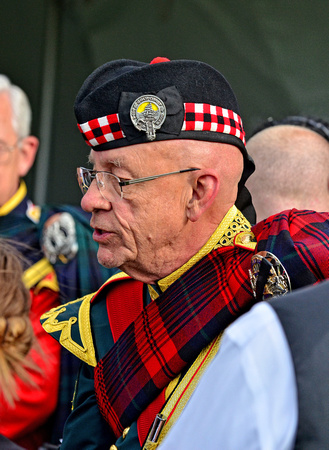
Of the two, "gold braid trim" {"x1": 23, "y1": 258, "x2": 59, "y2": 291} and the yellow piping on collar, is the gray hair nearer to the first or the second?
the yellow piping on collar

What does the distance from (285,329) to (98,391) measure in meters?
1.02

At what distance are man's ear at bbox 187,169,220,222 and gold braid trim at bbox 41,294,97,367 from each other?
0.46 meters

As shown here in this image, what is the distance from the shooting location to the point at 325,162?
232 cm

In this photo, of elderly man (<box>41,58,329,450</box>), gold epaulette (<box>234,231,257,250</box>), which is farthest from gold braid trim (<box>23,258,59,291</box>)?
gold epaulette (<box>234,231,257,250</box>)

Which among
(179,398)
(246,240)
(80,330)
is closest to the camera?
(179,398)

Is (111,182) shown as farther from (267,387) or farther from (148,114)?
(267,387)

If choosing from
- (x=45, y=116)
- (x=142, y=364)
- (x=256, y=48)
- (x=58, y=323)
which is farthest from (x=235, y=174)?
(x=45, y=116)

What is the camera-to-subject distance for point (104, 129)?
156 cm

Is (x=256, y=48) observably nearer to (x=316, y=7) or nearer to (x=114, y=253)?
(x=316, y=7)

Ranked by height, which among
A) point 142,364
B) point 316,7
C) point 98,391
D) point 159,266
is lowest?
point 98,391

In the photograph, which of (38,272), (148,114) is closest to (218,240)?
(148,114)

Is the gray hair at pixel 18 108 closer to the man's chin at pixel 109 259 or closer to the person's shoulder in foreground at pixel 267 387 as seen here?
the man's chin at pixel 109 259

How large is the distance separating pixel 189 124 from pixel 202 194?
180 mm

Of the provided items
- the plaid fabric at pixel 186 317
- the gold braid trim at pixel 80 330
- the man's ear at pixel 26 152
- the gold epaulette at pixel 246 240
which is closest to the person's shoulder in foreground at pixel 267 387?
the plaid fabric at pixel 186 317
